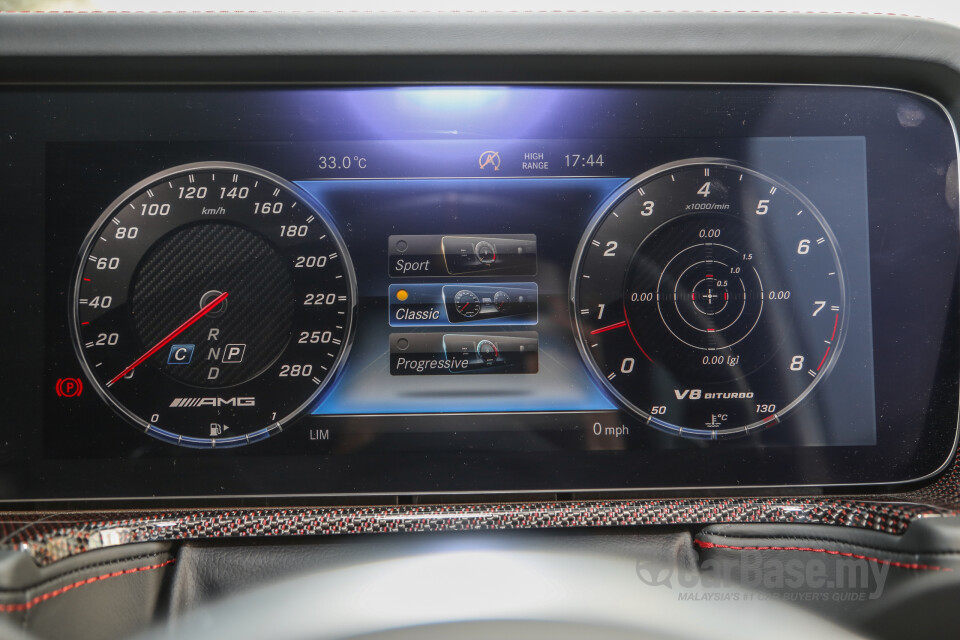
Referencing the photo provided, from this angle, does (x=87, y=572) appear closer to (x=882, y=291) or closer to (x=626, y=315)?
(x=626, y=315)

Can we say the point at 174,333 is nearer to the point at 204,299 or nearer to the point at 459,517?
the point at 204,299

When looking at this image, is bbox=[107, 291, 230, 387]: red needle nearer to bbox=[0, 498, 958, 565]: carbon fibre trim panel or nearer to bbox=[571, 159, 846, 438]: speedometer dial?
bbox=[0, 498, 958, 565]: carbon fibre trim panel

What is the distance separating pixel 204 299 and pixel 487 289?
23.5 inches

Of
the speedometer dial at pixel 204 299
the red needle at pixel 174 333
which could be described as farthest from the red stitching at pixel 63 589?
the red needle at pixel 174 333

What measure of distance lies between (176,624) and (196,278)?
2.23ft

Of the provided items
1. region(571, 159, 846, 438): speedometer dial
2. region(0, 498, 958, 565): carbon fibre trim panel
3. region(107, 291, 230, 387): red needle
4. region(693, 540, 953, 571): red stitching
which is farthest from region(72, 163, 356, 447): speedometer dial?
region(693, 540, 953, 571): red stitching

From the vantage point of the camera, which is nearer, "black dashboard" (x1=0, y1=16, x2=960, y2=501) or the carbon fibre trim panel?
the carbon fibre trim panel

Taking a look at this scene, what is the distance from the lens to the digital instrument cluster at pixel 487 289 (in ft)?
5.34

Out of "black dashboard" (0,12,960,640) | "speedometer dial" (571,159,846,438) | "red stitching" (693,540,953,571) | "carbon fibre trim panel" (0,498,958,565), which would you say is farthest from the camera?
"speedometer dial" (571,159,846,438)

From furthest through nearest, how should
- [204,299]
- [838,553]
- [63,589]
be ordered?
[204,299], [838,553], [63,589]

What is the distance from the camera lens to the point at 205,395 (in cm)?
163

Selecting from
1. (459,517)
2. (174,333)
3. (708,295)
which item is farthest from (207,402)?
(708,295)

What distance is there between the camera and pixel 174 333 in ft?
5.34

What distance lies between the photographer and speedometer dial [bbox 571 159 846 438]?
→ 5.49 ft
